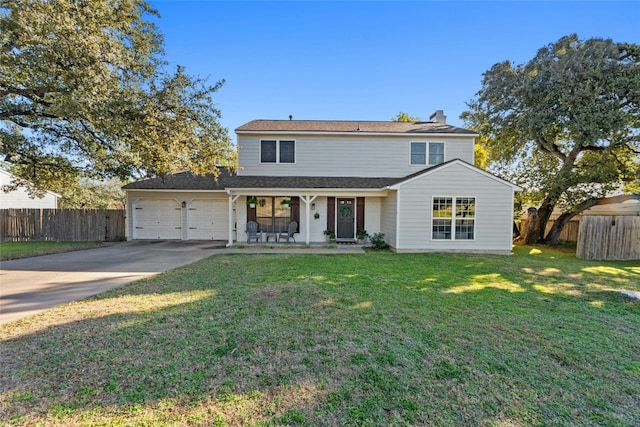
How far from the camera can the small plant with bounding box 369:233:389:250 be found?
12.4 m

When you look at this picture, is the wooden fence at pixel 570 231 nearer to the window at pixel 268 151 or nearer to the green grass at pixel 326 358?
the green grass at pixel 326 358

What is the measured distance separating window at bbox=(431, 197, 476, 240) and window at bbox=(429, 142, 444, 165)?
337cm

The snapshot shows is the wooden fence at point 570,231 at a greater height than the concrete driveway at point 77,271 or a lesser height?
greater

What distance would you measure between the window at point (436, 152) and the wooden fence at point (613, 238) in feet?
20.5

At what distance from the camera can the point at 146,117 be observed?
24.6 feet

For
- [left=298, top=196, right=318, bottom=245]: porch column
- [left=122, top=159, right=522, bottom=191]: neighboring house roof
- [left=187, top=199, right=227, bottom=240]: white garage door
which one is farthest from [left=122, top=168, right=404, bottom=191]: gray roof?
[left=187, top=199, right=227, bottom=240]: white garage door

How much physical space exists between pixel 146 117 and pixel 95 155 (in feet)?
17.1

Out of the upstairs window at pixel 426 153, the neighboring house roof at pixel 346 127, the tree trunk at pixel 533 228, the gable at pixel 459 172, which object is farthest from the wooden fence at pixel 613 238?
the upstairs window at pixel 426 153

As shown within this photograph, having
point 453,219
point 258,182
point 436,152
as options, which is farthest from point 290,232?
point 436,152

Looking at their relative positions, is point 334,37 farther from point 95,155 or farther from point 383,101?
point 95,155

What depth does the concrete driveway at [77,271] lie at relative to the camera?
5.31 meters

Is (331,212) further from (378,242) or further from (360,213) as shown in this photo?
(378,242)

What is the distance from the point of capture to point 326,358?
328cm

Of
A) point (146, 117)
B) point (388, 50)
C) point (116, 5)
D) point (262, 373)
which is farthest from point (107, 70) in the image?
point (388, 50)
